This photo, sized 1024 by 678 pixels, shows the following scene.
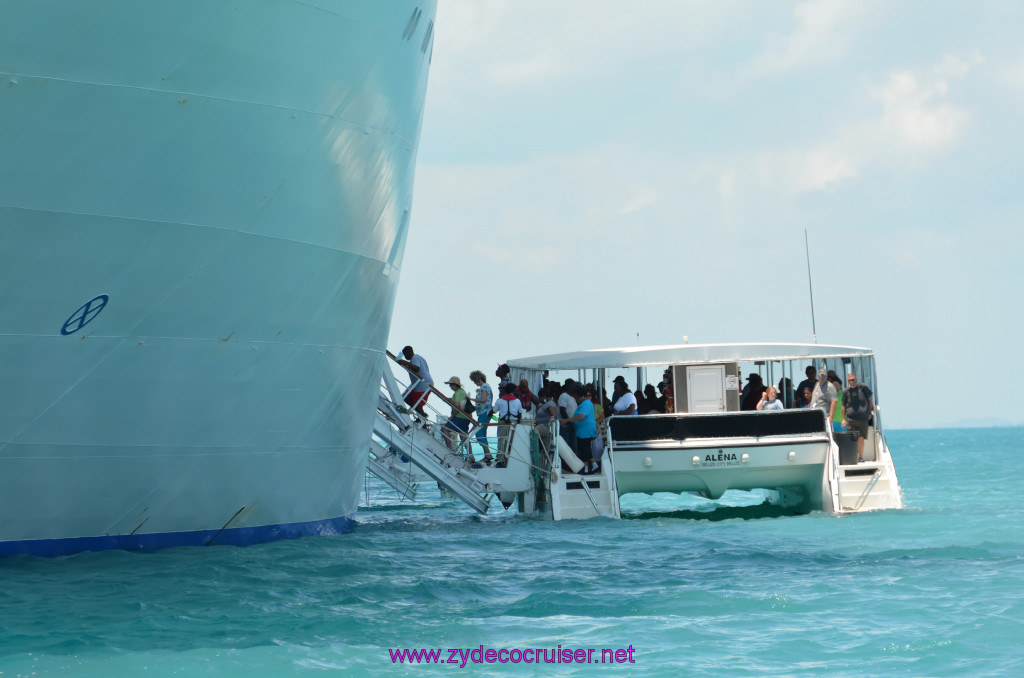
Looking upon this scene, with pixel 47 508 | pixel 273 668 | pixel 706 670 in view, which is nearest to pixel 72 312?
pixel 47 508

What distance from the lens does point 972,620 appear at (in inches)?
400

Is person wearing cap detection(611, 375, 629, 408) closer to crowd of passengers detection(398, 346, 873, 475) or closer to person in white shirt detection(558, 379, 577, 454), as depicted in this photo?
crowd of passengers detection(398, 346, 873, 475)

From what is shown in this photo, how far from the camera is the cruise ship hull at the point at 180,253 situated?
1102 centimetres

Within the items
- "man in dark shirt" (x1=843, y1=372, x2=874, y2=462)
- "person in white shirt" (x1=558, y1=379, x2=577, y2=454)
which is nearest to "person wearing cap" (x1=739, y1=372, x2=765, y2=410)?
"man in dark shirt" (x1=843, y1=372, x2=874, y2=462)

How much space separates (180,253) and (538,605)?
499 cm

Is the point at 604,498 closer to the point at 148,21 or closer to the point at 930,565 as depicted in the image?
the point at 930,565

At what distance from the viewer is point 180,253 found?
11766 millimetres

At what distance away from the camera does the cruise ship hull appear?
36.2ft

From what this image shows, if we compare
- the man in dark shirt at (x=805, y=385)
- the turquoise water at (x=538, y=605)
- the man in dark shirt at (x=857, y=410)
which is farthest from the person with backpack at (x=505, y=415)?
the man in dark shirt at (x=857, y=410)

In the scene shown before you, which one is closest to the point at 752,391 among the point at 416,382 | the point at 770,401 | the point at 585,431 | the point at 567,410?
the point at 770,401

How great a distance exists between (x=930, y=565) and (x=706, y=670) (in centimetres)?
595

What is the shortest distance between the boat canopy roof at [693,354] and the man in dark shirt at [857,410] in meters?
0.65

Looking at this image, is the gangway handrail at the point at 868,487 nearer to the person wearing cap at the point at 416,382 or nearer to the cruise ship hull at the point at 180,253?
the person wearing cap at the point at 416,382

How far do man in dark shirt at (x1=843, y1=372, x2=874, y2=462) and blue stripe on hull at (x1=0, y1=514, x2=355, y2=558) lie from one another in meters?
9.49
